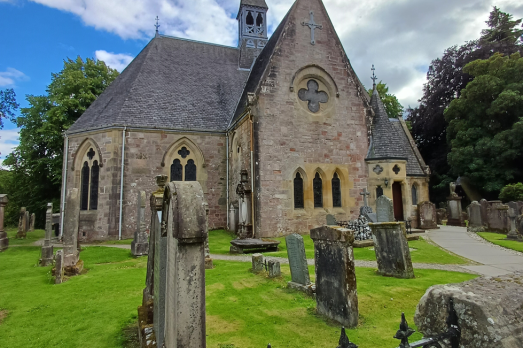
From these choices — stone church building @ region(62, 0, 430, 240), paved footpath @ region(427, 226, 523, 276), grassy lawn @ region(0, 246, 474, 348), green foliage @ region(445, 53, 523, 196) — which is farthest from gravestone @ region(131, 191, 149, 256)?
green foliage @ region(445, 53, 523, 196)

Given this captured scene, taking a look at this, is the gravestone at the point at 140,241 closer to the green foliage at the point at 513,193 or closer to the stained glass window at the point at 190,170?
the stained glass window at the point at 190,170

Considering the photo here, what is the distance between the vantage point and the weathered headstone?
1866mm

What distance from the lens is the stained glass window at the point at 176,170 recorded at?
58.6ft

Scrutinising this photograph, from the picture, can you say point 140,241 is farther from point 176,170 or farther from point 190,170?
point 190,170

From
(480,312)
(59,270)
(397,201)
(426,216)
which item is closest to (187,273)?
(480,312)

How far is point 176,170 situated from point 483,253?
14.8 m

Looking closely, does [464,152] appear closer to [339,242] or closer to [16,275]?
[339,242]

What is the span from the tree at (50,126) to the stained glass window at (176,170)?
11.4m

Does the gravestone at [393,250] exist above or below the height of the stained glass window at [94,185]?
below

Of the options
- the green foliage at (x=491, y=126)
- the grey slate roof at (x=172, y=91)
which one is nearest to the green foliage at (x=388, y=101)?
the green foliage at (x=491, y=126)

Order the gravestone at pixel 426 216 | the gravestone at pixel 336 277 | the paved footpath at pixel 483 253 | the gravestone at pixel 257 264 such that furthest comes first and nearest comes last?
the gravestone at pixel 426 216 → the paved footpath at pixel 483 253 → the gravestone at pixel 257 264 → the gravestone at pixel 336 277

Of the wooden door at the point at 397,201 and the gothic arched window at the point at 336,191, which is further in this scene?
the wooden door at the point at 397,201

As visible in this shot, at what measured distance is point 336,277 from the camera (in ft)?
17.0

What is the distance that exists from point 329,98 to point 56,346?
16140 mm
